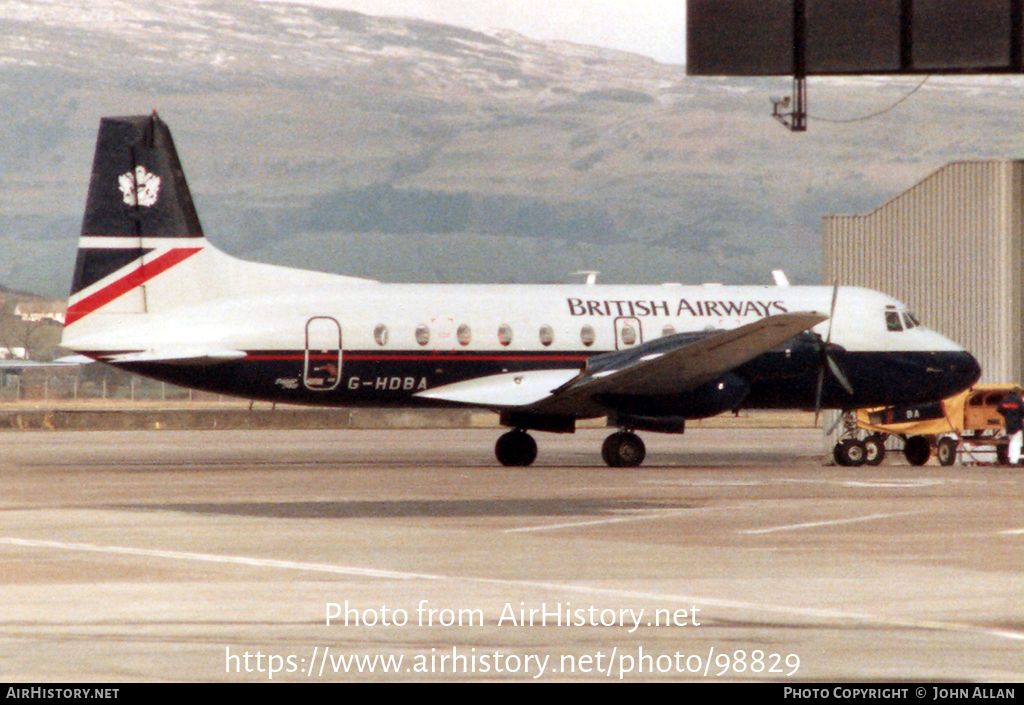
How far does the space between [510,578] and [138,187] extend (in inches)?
709

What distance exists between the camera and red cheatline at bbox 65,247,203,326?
29.0 metres

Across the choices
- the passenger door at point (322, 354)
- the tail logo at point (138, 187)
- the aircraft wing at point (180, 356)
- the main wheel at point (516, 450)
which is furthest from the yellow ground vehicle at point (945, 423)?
the tail logo at point (138, 187)

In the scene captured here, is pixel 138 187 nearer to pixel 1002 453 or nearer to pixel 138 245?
pixel 138 245

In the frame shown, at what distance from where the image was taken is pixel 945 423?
33281mm

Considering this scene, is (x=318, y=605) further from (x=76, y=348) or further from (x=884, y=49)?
(x=76, y=348)

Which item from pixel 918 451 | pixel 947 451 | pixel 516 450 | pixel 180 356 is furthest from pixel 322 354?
pixel 947 451

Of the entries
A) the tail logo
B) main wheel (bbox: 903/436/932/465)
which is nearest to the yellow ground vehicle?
main wheel (bbox: 903/436/932/465)

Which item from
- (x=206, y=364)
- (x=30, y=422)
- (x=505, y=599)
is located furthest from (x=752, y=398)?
(x=30, y=422)

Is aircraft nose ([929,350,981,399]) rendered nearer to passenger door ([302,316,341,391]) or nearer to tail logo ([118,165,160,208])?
passenger door ([302,316,341,391])

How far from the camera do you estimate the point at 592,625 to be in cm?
1125

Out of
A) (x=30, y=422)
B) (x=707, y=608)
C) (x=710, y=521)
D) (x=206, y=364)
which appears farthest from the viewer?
(x=30, y=422)

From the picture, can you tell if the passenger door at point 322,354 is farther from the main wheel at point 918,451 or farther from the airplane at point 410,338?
the main wheel at point 918,451

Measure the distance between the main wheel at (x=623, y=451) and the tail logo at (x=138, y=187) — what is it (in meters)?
9.90
